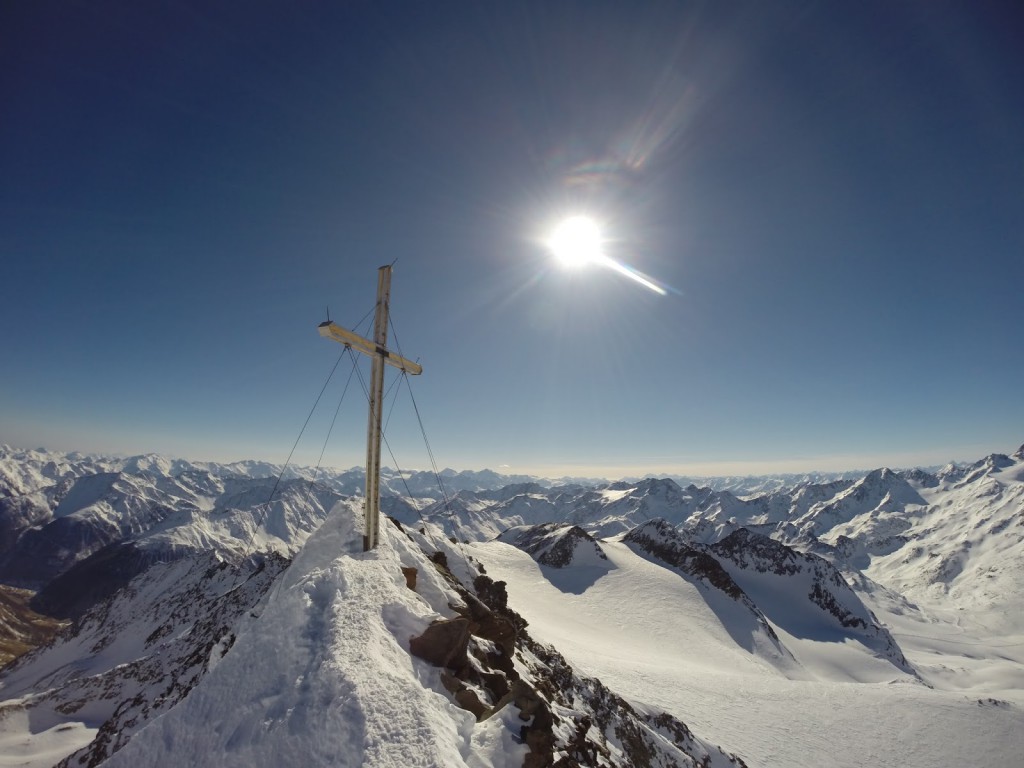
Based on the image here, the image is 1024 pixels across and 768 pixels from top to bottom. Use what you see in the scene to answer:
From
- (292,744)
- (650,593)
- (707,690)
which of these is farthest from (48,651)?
(292,744)

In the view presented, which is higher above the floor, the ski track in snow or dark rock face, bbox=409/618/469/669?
dark rock face, bbox=409/618/469/669

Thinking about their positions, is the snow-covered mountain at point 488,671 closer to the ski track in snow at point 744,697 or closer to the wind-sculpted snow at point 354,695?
the wind-sculpted snow at point 354,695

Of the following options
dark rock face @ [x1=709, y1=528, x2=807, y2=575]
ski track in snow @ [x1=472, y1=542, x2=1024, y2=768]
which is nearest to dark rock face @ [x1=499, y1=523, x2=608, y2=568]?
ski track in snow @ [x1=472, y1=542, x2=1024, y2=768]

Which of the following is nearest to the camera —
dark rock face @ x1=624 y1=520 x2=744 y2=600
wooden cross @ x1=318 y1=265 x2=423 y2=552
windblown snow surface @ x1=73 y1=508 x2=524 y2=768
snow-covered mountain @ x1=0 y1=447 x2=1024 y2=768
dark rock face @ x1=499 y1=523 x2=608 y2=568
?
windblown snow surface @ x1=73 y1=508 x2=524 y2=768

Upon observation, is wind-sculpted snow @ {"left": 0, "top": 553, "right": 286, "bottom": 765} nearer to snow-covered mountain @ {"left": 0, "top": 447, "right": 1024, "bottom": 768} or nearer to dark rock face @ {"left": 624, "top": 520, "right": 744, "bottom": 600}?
snow-covered mountain @ {"left": 0, "top": 447, "right": 1024, "bottom": 768}

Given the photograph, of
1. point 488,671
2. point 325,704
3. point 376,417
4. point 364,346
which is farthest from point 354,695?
point 364,346

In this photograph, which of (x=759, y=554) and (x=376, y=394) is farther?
(x=759, y=554)

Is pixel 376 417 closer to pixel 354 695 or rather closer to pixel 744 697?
pixel 354 695

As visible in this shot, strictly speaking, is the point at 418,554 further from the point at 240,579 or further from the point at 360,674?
the point at 240,579
